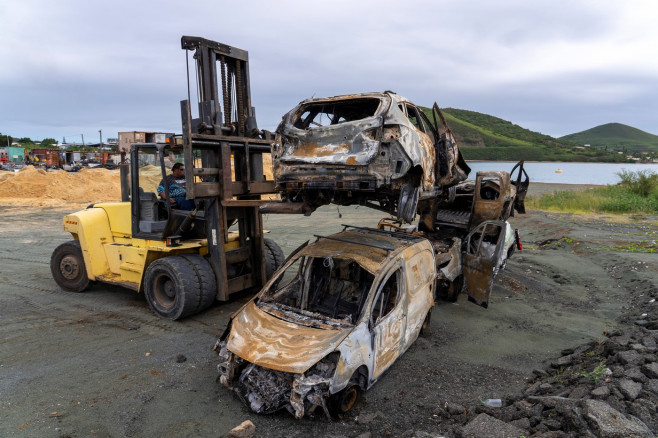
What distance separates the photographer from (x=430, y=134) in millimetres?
7609

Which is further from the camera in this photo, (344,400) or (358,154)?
(358,154)

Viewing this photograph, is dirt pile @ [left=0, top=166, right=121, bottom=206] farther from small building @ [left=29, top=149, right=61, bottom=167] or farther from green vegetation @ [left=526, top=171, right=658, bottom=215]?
green vegetation @ [left=526, top=171, right=658, bottom=215]

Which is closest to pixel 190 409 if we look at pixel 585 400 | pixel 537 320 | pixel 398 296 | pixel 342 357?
pixel 342 357

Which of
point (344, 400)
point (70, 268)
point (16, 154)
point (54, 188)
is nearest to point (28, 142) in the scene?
point (16, 154)

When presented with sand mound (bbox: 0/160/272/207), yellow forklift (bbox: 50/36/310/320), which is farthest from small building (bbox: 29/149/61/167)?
yellow forklift (bbox: 50/36/310/320)

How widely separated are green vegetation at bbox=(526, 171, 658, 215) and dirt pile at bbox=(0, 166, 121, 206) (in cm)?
2548

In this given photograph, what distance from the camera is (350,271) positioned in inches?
249

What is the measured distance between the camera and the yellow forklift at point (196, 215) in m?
6.89

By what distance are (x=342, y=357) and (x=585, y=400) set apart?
7.48ft

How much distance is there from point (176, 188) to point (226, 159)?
1.10 m

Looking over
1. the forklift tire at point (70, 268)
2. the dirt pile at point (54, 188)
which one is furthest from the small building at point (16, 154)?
the forklift tire at point (70, 268)

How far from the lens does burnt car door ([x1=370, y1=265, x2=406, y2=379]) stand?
4.89m

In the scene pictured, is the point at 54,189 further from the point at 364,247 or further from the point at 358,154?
the point at 364,247

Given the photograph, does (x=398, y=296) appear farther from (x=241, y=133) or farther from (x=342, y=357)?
(x=241, y=133)
